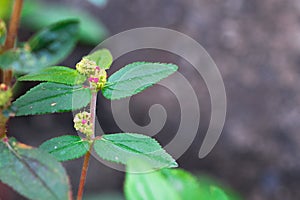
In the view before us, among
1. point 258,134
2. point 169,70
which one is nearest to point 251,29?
point 258,134

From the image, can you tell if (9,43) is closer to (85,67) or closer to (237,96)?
(85,67)

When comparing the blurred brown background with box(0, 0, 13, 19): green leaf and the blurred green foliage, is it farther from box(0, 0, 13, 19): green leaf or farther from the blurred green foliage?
box(0, 0, 13, 19): green leaf

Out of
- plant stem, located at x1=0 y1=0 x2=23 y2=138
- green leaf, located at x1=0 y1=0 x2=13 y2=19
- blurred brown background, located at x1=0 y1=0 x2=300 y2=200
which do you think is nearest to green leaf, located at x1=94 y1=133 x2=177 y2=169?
plant stem, located at x1=0 y1=0 x2=23 y2=138

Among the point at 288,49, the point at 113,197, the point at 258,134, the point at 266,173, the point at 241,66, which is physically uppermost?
the point at 288,49

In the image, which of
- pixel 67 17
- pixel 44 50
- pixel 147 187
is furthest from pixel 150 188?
pixel 67 17

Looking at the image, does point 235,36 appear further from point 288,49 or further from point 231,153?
point 231,153

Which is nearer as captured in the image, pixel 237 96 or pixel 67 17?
pixel 237 96
